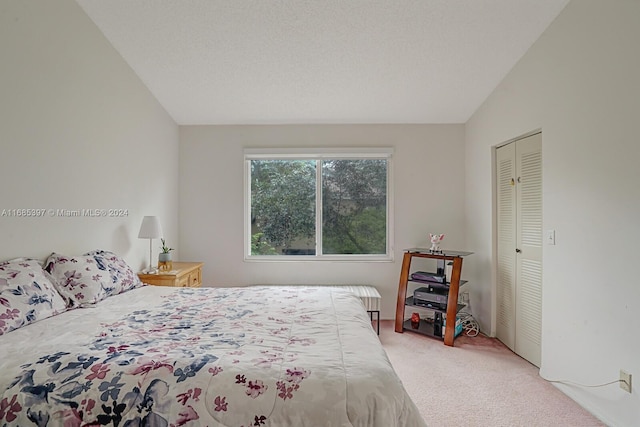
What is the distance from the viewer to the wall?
397cm

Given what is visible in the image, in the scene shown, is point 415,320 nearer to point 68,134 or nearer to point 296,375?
point 296,375

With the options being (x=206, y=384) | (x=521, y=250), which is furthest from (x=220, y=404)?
(x=521, y=250)

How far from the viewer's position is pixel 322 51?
2.87 meters

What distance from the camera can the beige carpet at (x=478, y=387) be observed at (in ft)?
6.79

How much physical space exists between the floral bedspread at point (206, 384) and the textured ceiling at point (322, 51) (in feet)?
7.49

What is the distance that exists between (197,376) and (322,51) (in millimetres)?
2606

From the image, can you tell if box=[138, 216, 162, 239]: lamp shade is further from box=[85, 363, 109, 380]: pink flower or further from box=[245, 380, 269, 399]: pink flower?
box=[245, 380, 269, 399]: pink flower


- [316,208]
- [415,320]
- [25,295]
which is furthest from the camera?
[316,208]

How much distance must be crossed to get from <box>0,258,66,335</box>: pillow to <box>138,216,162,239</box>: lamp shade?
106 cm

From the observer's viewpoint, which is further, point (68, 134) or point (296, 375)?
point (68, 134)

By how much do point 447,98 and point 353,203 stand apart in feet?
4.99

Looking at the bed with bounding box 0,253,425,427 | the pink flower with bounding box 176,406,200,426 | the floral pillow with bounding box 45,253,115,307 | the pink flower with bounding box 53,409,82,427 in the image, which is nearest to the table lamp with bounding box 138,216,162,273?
the floral pillow with bounding box 45,253,115,307

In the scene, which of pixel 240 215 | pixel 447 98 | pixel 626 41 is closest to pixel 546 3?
pixel 626 41

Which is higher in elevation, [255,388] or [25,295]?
[25,295]
